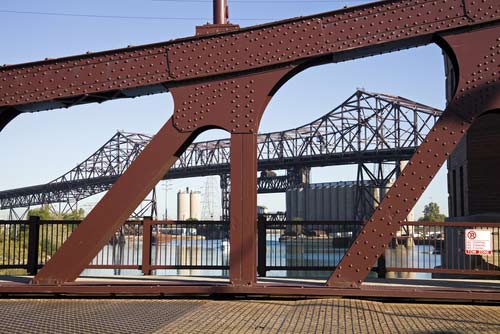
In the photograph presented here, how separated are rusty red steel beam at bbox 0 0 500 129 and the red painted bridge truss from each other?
0.05 ft

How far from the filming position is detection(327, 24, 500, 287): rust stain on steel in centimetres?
790

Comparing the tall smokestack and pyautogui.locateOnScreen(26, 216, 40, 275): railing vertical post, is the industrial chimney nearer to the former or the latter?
the tall smokestack

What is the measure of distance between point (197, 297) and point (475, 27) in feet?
17.5

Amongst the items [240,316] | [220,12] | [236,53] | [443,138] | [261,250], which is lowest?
[240,316]

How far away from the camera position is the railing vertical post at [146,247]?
11125mm

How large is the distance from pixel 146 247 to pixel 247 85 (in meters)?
4.31

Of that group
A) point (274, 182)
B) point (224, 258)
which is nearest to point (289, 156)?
point (274, 182)

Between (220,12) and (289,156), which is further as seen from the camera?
(289,156)

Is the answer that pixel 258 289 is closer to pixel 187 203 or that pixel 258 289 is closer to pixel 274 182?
pixel 274 182

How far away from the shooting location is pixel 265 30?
8406mm

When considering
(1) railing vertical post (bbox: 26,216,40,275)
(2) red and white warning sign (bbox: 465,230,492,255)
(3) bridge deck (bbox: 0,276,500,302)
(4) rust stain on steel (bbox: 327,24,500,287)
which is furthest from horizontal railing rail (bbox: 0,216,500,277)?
(3) bridge deck (bbox: 0,276,500,302)

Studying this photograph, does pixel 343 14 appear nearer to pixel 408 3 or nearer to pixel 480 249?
pixel 408 3

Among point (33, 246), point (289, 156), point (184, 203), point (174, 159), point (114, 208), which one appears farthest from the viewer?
point (184, 203)

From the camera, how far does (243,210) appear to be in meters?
8.37
